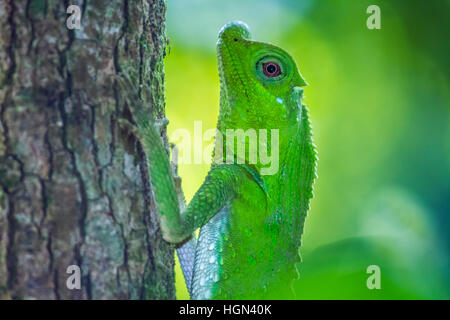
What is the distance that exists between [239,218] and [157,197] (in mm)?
798

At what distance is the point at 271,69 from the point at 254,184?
87 centimetres

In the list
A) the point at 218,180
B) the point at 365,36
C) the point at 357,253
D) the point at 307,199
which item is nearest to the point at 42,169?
the point at 218,180

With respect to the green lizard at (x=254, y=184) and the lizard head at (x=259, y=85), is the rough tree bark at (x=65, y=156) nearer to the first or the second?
the green lizard at (x=254, y=184)

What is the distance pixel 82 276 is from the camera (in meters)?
2.14

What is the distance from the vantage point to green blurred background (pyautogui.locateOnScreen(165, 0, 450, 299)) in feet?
17.6

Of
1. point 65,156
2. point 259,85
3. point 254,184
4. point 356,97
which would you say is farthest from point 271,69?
point 356,97

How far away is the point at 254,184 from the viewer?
3209 mm

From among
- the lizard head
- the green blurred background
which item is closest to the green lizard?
the lizard head

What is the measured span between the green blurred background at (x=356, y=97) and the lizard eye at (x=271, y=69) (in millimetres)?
2567

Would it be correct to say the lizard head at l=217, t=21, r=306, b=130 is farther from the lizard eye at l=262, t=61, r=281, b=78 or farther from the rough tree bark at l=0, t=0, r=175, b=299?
the rough tree bark at l=0, t=0, r=175, b=299

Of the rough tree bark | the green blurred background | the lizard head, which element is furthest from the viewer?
the green blurred background

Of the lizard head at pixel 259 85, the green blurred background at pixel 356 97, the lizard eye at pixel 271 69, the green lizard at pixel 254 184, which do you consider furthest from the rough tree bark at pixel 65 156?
the green blurred background at pixel 356 97

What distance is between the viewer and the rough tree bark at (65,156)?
6.73 ft

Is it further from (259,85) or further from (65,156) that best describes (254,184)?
(65,156)
